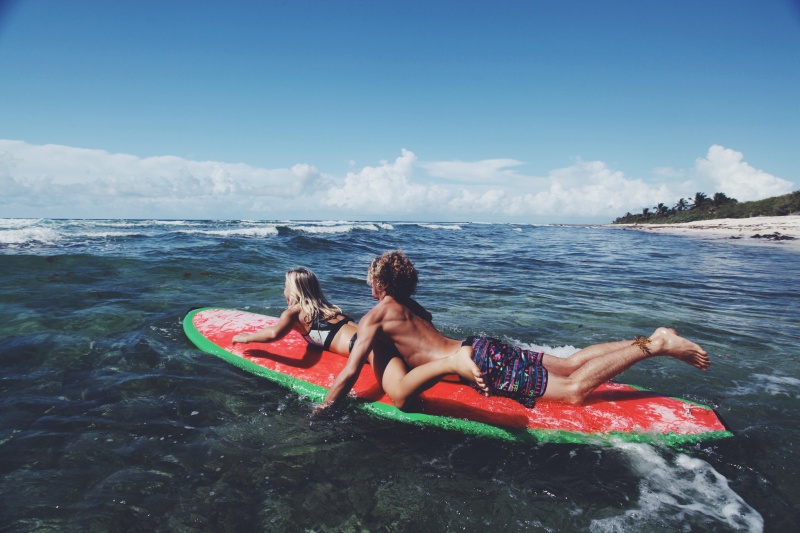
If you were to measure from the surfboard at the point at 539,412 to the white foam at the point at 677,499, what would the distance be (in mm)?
236

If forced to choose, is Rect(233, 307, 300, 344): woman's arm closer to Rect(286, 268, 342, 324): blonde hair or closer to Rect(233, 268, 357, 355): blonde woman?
Rect(233, 268, 357, 355): blonde woman

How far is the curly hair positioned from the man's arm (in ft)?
1.14

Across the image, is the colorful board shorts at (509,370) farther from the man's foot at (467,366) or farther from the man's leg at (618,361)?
the man's foot at (467,366)

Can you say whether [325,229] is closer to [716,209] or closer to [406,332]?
[406,332]

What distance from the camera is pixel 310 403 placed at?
15.1 ft

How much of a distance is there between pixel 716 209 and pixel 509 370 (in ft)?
263

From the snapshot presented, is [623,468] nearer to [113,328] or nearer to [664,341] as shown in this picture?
[664,341]

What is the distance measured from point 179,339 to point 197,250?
38.8 ft

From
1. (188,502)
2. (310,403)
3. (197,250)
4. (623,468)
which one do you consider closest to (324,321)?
(310,403)

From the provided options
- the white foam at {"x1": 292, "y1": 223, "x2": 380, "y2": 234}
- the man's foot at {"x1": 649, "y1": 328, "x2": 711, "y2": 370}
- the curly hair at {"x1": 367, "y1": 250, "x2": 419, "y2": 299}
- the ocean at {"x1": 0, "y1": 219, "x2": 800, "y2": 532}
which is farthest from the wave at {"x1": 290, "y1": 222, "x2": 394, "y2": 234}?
the man's foot at {"x1": 649, "y1": 328, "x2": 711, "y2": 370}

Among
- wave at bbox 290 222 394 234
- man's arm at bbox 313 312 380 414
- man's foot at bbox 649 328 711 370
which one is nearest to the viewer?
man's foot at bbox 649 328 711 370

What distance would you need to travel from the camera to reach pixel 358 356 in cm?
412

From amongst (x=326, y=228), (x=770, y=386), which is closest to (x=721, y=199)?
(x=326, y=228)

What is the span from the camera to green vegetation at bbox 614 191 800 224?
48969mm
